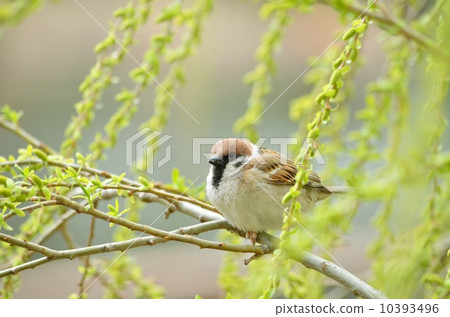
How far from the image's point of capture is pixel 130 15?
2.78 ft

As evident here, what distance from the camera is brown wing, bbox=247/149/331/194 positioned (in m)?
0.92

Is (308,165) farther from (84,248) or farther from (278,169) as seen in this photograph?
(278,169)

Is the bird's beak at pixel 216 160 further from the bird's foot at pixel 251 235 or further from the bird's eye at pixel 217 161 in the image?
the bird's foot at pixel 251 235

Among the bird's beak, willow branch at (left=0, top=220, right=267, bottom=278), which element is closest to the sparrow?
the bird's beak

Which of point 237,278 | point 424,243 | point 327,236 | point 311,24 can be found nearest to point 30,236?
point 237,278

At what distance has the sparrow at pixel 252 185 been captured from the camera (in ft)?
2.92

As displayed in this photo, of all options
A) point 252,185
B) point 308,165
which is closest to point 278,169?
point 252,185

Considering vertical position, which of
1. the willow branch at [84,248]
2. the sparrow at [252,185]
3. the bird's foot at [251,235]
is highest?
the sparrow at [252,185]

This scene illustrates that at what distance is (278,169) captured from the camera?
965 mm

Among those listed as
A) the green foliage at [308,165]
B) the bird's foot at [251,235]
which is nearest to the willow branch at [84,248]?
the green foliage at [308,165]

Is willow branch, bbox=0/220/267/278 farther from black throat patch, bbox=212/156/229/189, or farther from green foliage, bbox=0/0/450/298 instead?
black throat patch, bbox=212/156/229/189

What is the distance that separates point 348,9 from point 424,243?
0.34 metres

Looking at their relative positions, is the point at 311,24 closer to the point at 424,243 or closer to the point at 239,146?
the point at 239,146

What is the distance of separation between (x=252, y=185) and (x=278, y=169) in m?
0.06
